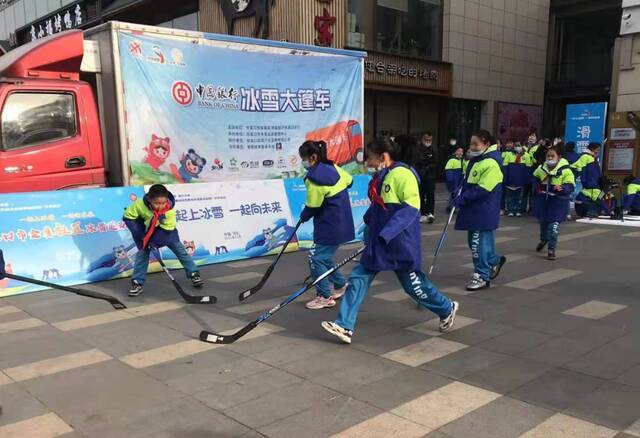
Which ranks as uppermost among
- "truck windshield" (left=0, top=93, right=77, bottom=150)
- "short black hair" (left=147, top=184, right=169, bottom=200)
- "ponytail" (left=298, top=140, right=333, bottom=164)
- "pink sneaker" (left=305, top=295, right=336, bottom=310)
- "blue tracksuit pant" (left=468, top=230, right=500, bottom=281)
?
"truck windshield" (left=0, top=93, right=77, bottom=150)

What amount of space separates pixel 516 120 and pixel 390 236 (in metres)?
17.7

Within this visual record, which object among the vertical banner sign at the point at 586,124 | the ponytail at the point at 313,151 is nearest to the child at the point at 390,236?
the ponytail at the point at 313,151

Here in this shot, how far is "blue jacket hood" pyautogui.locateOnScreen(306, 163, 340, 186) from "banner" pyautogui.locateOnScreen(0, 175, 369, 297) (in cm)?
258

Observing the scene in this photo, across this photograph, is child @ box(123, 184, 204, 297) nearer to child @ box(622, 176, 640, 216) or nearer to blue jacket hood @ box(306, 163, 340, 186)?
blue jacket hood @ box(306, 163, 340, 186)

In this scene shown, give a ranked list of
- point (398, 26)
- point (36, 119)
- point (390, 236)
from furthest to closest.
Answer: point (398, 26) < point (36, 119) < point (390, 236)

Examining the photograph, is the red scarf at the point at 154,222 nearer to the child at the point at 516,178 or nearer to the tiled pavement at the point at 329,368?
the tiled pavement at the point at 329,368

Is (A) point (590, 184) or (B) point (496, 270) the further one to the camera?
(A) point (590, 184)

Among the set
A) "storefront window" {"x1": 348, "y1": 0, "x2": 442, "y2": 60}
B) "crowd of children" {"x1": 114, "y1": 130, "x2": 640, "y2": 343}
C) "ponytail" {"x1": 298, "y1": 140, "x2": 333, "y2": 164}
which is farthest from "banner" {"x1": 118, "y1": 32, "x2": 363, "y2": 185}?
"storefront window" {"x1": 348, "y1": 0, "x2": 442, "y2": 60}

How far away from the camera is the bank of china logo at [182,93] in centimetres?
732

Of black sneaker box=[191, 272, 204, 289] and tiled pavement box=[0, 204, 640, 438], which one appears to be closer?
tiled pavement box=[0, 204, 640, 438]

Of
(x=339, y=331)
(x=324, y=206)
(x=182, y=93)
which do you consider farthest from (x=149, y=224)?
(x=339, y=331)

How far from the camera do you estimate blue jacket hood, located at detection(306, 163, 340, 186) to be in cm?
531

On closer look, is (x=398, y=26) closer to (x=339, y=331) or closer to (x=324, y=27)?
(x=324, y=27)

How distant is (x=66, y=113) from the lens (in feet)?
21.9
